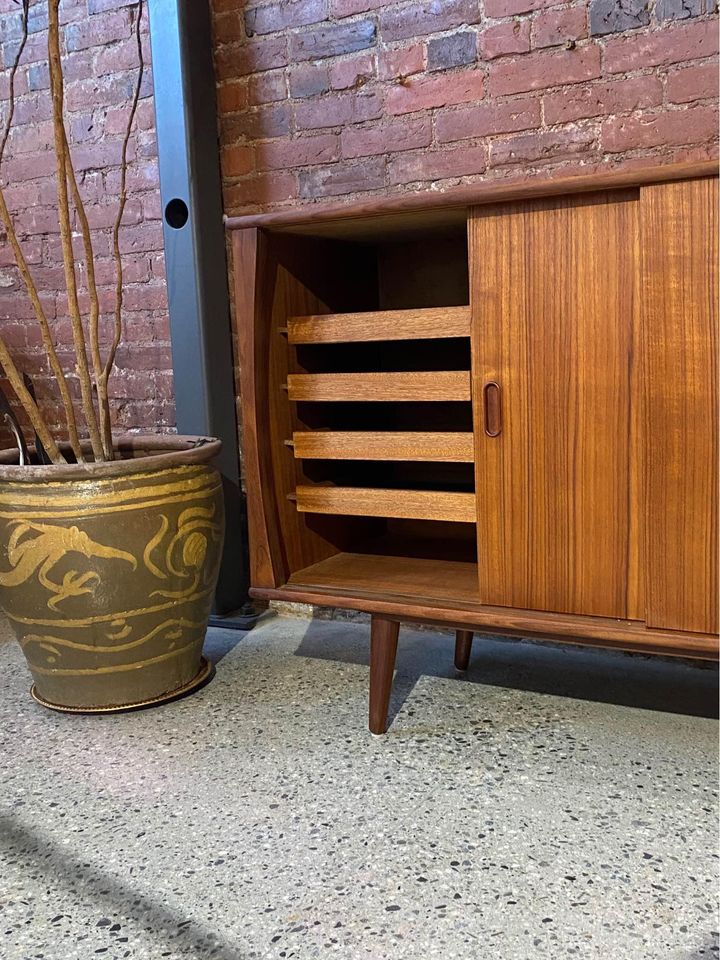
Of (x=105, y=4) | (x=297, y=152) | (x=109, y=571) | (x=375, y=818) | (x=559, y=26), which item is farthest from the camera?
(x=105, y=4)

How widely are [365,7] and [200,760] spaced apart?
1.64 metres

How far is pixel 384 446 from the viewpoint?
162 centimetres

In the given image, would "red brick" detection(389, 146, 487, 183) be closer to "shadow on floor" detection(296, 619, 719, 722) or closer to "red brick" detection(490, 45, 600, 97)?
"red brick" detection(490, 45, 600, 97)

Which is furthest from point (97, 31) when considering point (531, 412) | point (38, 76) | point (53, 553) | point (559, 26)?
point (531, 412)

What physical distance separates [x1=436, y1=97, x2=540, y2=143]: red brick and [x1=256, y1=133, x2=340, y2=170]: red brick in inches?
10.8

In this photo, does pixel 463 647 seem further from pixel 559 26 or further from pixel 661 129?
pixel 559 26

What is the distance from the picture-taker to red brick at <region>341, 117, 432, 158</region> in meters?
1.97

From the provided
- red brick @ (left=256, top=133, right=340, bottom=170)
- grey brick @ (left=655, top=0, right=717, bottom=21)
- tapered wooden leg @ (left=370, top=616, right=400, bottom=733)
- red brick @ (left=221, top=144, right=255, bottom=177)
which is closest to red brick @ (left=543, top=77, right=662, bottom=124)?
grey brick @ (left=655, top=0, right=717, bottom=21)

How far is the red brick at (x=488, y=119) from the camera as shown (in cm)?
185

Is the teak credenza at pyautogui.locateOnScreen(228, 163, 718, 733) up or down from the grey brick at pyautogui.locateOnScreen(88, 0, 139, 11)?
down

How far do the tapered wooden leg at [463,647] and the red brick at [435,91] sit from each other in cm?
115

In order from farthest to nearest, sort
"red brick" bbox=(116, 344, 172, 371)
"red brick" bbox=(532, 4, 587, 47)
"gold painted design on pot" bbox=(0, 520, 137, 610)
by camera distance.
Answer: "red brick" bbox=(116, 344, 172, 371) → "red brick" bbox=(532, 4, 587, 47) → "gold painted design on pot" bbox=(0, 520, 137, 610)

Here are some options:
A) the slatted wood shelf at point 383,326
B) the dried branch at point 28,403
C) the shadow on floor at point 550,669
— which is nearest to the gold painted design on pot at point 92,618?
the dried branch at point 28,403

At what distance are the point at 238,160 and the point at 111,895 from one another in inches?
66.0
